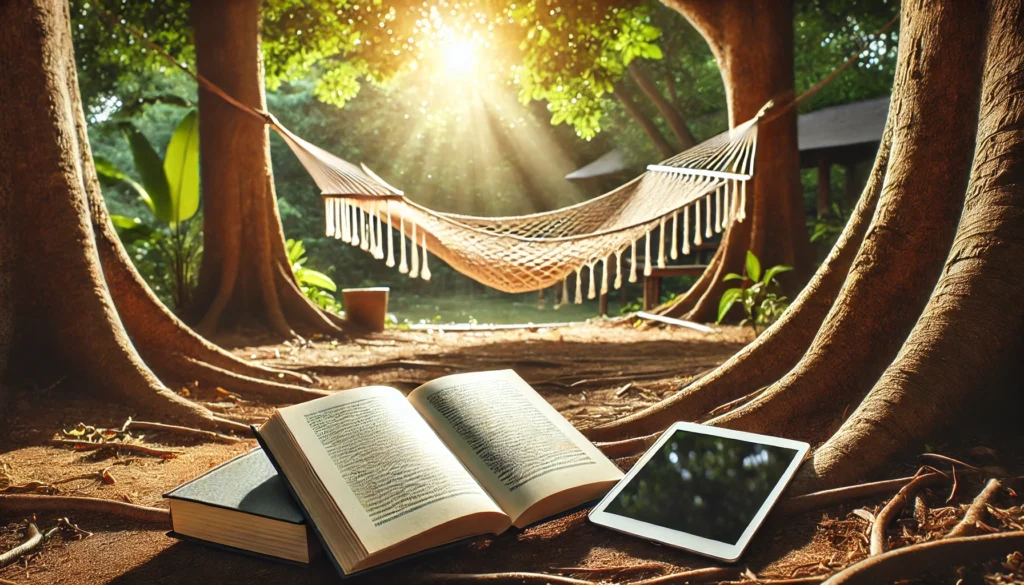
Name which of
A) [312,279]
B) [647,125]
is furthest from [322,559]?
[647,125]

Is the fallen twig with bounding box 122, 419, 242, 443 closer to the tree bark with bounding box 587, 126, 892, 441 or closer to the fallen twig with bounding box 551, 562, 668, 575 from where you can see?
the tree bark with bounding box 587, 126, 892, 441

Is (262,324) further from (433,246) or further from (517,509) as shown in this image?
(517,509)

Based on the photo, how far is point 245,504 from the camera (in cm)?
→ 103

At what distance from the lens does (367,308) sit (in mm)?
4047

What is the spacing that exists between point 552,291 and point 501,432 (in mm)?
10227

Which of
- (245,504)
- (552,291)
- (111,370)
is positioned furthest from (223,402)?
(552,291)

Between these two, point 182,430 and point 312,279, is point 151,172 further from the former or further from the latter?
point 182,430

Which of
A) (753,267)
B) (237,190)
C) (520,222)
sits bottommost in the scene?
(753,267)

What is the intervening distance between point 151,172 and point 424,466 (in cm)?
359

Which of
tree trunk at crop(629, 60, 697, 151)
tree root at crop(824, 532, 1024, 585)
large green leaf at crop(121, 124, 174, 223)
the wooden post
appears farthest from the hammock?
tree trunk at crop(629, 60, 697, 151)

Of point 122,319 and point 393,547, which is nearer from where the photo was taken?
point 393,547

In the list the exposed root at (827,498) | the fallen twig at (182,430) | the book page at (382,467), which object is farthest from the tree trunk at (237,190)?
the exposed root at (827,498)

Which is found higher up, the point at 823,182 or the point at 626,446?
the point at 823,182

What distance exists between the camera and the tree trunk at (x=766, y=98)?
12.5 feet
